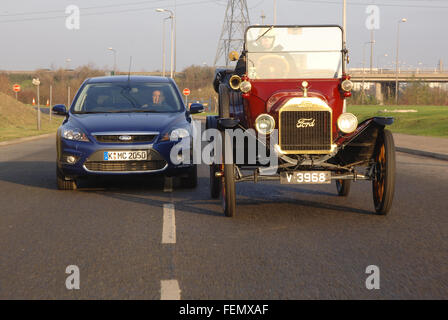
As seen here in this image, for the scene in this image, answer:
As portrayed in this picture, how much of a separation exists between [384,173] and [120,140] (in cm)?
385

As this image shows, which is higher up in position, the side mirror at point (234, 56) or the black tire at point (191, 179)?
the side mirror at point (234, 56)

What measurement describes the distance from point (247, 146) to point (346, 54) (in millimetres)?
2173

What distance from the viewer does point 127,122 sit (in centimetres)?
984

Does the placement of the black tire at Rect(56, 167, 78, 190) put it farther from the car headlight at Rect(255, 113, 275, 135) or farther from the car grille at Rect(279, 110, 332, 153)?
the car grille at Rect(279, 110, 332, 153)

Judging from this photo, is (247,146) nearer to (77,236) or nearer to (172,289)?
(77,236)

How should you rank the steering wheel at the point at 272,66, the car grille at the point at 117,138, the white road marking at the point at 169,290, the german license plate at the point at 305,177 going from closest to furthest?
the white road marking at the point at 169,290, the german license plate at the point at 305,177, the steering wheel at the point at 272,66, the car grille at the point at 117,138

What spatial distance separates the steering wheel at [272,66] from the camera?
875cm

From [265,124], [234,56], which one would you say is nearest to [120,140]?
[234,56]

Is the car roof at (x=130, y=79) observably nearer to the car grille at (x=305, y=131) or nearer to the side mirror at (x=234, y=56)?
the side mirror at (x=234, y=56)

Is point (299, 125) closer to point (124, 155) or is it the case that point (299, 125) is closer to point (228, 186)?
point (228, 186)

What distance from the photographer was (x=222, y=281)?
483cm

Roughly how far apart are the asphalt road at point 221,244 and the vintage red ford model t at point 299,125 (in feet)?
1.65

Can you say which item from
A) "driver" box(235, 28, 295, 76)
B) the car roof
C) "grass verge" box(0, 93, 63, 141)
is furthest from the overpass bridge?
"driver" box(235, 28, 295, 76)

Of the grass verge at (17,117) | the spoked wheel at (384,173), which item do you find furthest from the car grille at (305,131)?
the grass verge at (17,117)
